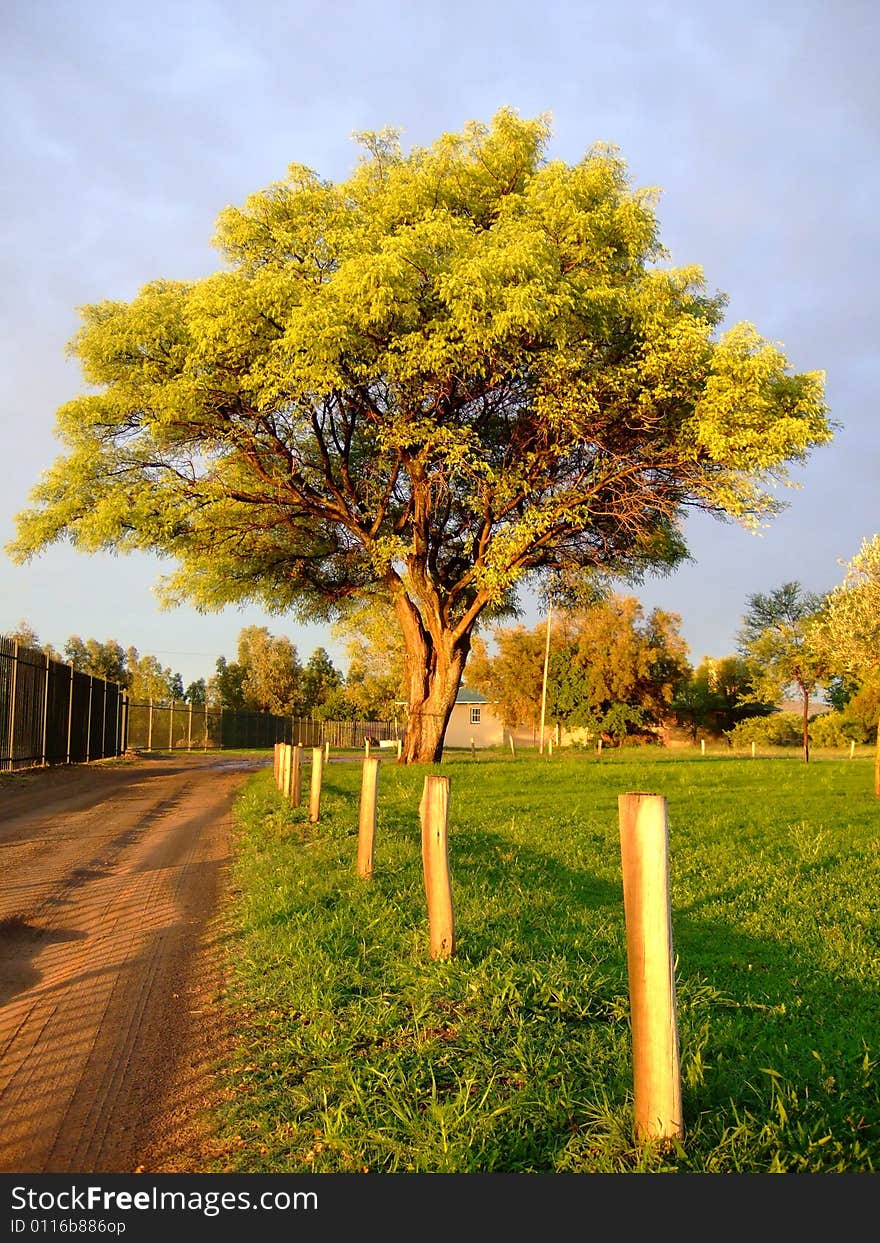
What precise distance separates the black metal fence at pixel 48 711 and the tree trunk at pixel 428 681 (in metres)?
9.02

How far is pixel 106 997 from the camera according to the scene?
5.38m

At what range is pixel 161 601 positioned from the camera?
26.4 meters

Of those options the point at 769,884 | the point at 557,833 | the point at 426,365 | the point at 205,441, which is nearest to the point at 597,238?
the point at 426,365

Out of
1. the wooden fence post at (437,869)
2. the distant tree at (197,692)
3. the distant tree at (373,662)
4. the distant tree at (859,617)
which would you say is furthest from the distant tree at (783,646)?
the distant tree at (197,692)

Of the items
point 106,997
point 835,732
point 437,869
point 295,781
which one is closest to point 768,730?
point 835,732

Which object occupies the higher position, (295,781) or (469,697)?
(469,697)

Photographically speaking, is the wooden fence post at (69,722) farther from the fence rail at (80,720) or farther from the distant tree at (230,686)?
the distant tree at (230,686)

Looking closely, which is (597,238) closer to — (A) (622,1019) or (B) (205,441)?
(B) (205,441)

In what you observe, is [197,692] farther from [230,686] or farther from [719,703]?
[719,703]

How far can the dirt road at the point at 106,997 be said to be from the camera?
3689mm

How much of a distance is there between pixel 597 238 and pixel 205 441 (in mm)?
10184

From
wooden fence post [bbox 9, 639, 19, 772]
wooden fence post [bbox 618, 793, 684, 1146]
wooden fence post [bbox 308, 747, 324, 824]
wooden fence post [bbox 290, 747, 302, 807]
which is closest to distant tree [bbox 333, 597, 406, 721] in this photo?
wooden fence post [bbox 9, 639, 19, 772]

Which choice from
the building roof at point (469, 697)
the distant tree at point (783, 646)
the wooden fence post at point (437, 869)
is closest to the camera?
the wooden fence post at point (437, 869)

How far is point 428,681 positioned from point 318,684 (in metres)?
52.7
